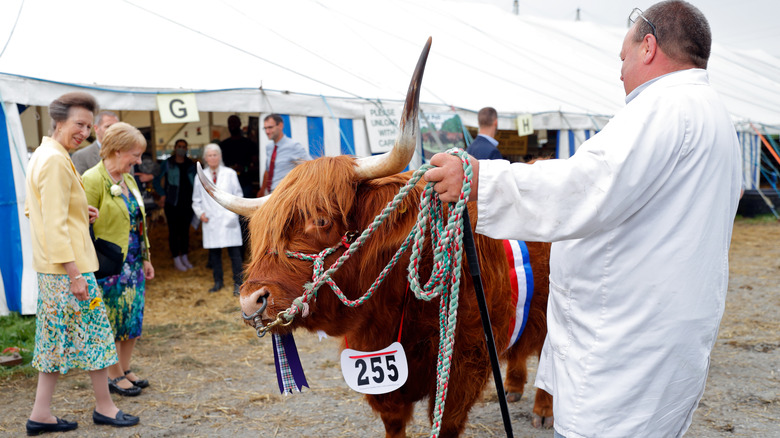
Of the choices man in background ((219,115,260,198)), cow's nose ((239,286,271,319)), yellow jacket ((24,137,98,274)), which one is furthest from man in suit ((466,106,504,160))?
man in background ((219,115,260,198))

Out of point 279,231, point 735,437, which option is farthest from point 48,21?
point 735,437

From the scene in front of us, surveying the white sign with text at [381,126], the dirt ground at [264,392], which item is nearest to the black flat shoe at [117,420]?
the dirt ground at [264,392]

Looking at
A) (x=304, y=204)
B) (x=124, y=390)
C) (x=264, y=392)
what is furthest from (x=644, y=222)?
(x=124, y=390)

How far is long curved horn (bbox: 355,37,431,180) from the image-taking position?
1.67m

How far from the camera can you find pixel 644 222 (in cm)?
148

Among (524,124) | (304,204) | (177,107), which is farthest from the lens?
(524,124)

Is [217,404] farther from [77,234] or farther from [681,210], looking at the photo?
[681,210]

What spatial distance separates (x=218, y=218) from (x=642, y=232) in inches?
235

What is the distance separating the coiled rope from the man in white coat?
19 centimetres

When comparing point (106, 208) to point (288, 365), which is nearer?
point (288, 365)

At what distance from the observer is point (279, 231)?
2.01 m

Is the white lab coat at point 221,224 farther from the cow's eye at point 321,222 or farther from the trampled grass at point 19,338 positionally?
the cow's eye at point 321,222

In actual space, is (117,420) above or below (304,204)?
below

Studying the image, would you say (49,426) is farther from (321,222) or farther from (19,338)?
(321,222)
